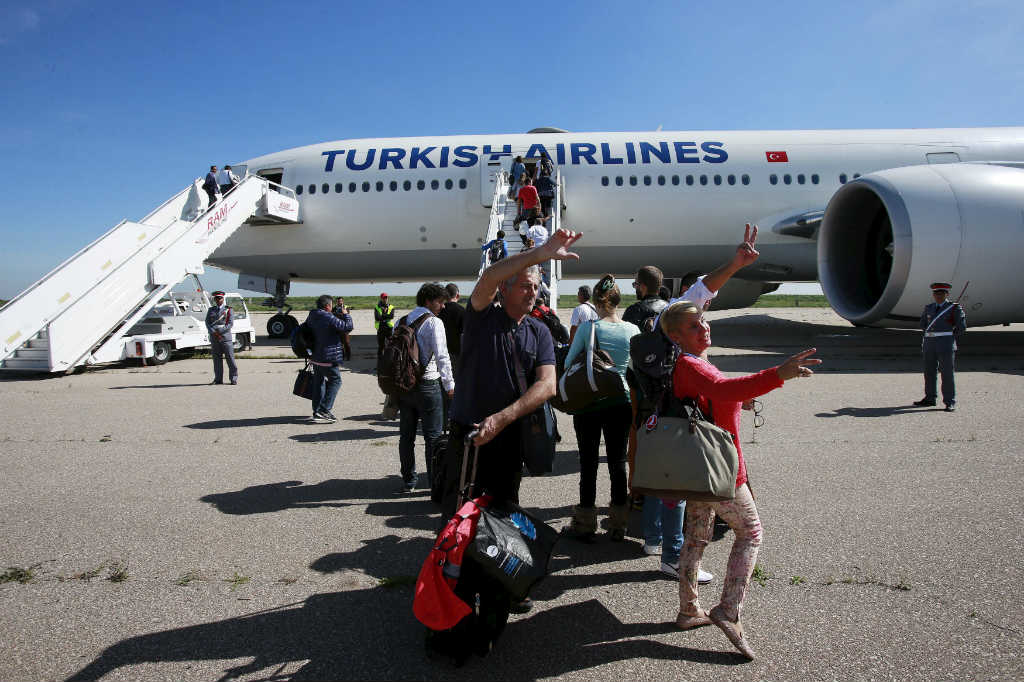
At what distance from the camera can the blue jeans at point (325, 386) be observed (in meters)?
7.24

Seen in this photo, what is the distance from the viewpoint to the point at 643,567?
11.8 ft

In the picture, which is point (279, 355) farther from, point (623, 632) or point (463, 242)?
point (623, 632)

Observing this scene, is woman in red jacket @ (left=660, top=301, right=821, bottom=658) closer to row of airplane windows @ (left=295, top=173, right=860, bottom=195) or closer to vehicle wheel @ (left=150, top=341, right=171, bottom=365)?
vehicle wheel @ (left=150, top=341, right=171, bottom=365)

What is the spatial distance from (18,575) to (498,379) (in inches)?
113

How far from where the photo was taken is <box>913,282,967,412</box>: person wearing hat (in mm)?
7312

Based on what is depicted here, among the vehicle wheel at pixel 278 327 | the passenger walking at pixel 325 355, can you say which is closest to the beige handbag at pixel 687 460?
the passenger walking at pixel 325 355

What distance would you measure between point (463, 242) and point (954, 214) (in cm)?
940

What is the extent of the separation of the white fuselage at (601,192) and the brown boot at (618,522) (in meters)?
11.2

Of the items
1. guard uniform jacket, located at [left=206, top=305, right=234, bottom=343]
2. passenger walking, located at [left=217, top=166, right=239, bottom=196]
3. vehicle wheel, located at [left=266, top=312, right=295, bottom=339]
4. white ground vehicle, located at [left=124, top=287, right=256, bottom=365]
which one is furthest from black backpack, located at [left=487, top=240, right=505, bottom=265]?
vehicle wheel, located at [left=266, top=312, right=295, bottom=339]

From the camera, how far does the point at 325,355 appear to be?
716 cm

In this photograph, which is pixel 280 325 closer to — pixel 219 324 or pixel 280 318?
pixel 280 318

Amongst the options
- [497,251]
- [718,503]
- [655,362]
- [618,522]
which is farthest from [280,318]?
[718,503]

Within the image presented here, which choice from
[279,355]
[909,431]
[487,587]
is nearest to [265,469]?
[487,587]

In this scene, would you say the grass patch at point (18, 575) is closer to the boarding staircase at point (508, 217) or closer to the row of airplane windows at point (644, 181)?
the boarding staircase at point (508, 217)
